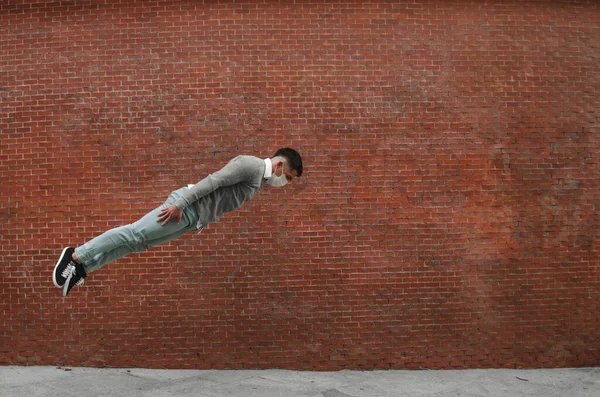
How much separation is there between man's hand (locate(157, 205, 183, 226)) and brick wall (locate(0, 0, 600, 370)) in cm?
267

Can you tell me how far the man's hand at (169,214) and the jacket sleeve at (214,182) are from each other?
4cm

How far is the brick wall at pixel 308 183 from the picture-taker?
264 inches

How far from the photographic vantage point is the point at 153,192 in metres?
6.73

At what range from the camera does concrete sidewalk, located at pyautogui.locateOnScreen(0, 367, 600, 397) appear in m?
5.98

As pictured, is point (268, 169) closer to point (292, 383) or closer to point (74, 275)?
point (74, 275)

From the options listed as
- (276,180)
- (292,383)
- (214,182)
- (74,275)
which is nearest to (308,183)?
(276,180)

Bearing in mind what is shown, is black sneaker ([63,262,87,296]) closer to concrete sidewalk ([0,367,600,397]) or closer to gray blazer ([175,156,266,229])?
gray blazer ([175,156,266,229])

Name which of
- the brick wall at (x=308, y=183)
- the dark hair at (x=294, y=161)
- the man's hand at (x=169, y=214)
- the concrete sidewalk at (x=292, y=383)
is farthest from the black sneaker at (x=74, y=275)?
the brick wall at (x=308, y=183)

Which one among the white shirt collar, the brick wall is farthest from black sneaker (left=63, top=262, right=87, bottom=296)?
the brick wall

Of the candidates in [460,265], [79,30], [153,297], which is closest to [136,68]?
[79,30]

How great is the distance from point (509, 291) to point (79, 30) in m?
6.79

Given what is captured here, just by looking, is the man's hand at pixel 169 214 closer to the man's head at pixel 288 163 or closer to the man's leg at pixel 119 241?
the man's leg at pixel 119 241

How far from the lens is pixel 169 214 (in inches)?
159

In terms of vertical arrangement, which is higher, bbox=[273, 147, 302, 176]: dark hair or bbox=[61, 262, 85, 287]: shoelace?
bbox=[273, 147, 302, 176]: dark hair
